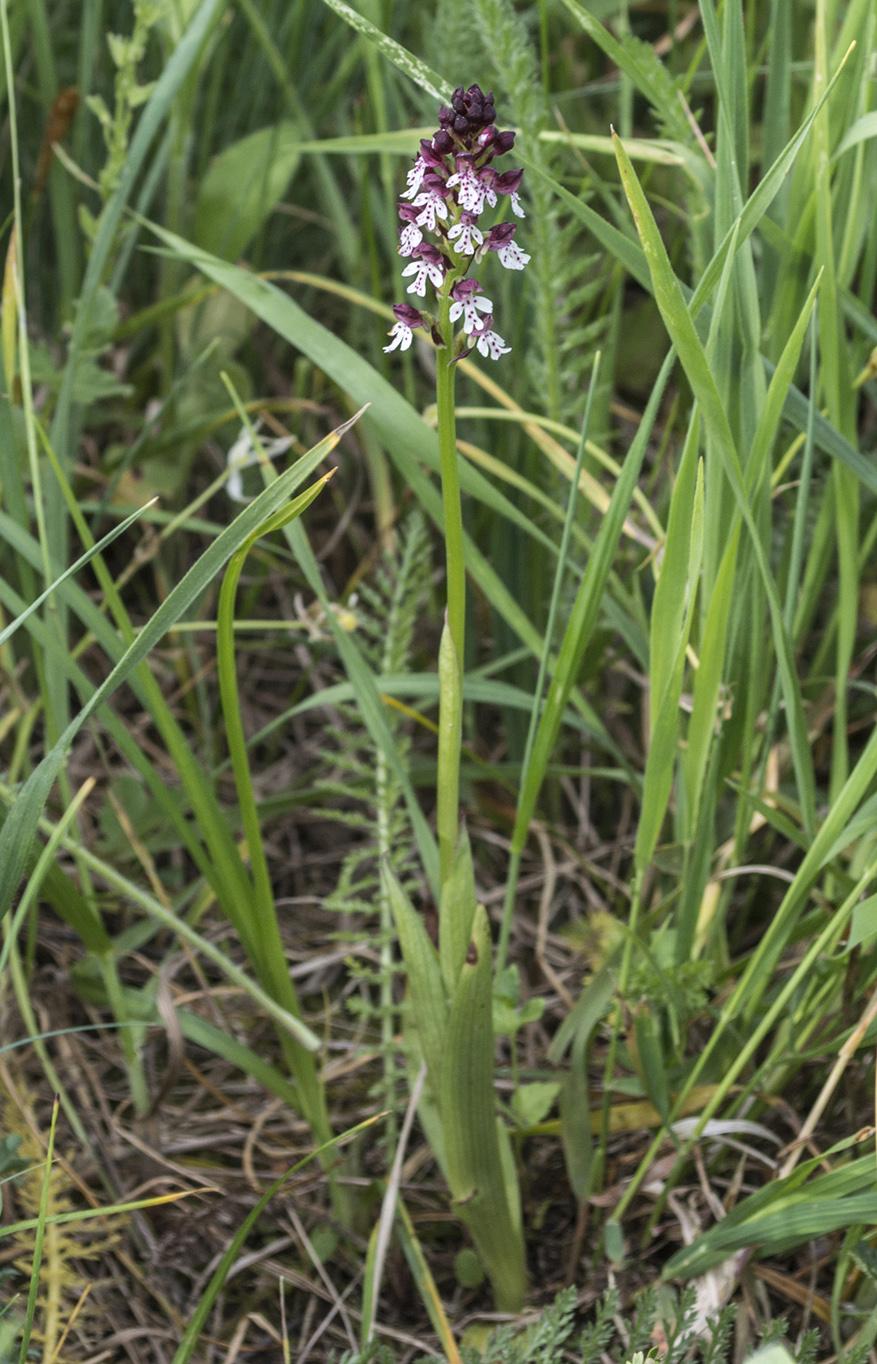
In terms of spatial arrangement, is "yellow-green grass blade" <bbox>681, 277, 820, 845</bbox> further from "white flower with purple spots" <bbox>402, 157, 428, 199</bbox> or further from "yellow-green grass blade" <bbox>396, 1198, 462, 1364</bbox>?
"yellow-green grass blade" <bbox>396, 1198, 462, 1364</bbox>

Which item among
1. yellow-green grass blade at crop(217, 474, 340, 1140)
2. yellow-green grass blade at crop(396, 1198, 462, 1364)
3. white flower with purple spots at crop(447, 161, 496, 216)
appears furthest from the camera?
yellow-green grass blade at crop(396, 1198, 462, 1364)

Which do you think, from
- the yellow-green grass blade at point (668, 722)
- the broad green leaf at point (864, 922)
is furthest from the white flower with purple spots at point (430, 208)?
the broad green leaf at point (864, 922)

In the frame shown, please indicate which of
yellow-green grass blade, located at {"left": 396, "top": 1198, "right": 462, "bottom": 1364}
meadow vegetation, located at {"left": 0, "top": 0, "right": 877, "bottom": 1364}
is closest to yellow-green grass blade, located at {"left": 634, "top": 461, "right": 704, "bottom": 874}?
meadow vegetation, located at {"left": 0, "top": 0, "right": 877, "bottom": 1364}

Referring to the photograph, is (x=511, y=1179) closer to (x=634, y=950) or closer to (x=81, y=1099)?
(x=634, y=950)

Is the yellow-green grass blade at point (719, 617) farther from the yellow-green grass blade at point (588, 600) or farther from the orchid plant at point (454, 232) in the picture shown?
the orchid plant at point (454, 232)

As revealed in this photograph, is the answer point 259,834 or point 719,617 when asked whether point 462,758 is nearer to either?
point 259,834

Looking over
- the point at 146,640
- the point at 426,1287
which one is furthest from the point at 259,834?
the point at 426,1287
